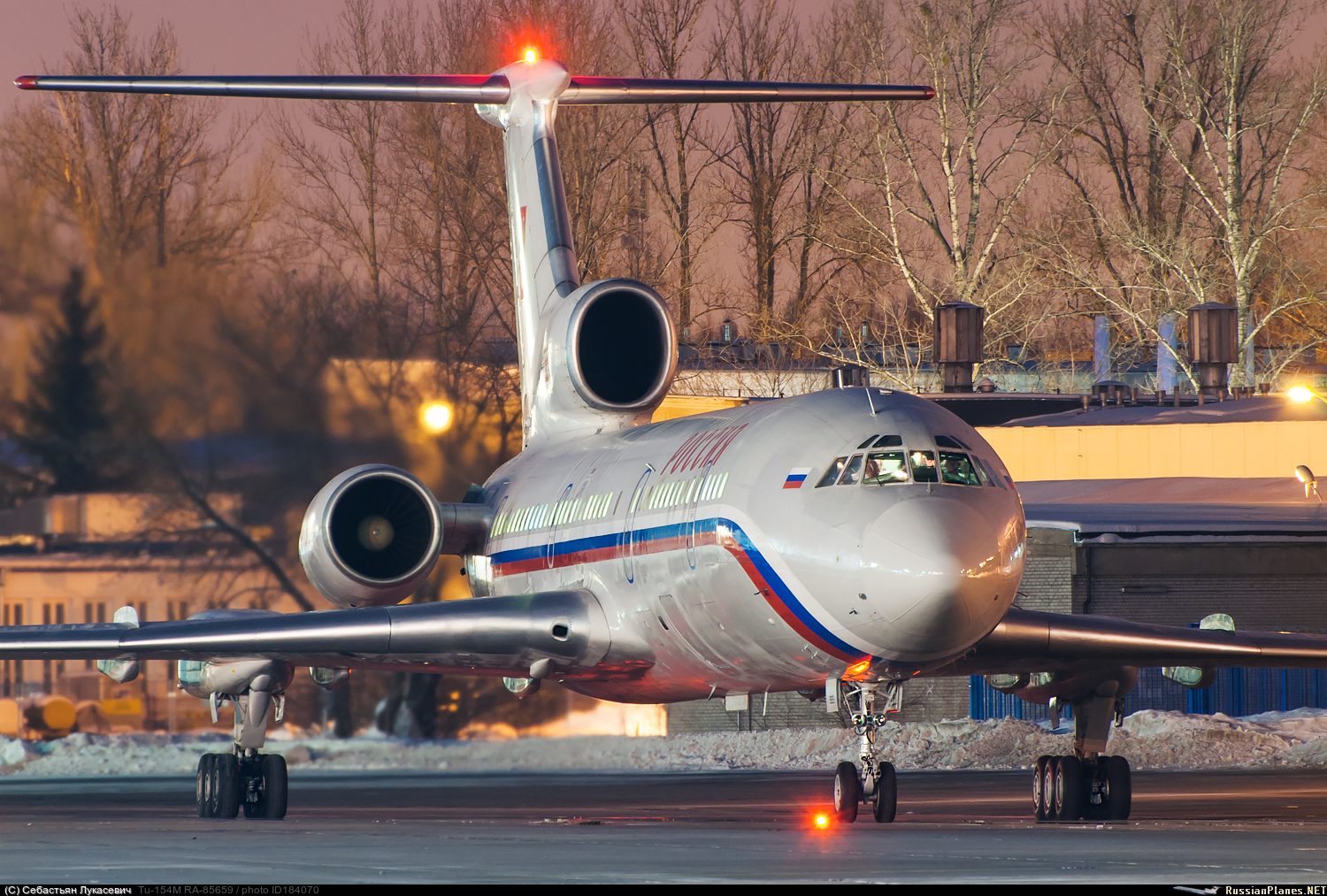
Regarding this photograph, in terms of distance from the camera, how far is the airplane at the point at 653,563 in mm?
14500

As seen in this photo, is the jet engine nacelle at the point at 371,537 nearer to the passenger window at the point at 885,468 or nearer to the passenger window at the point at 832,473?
the passenger window at the point at 832,473

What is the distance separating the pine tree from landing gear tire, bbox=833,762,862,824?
15.6 m

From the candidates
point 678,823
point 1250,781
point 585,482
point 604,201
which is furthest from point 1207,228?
point 678,823

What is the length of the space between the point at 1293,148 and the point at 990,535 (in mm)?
40163

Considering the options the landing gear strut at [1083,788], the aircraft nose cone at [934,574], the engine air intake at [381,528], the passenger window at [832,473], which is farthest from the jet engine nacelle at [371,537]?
the aircraft nose cone at [934,574]

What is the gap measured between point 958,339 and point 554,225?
2059cm

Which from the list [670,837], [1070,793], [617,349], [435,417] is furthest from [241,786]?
[435,417]

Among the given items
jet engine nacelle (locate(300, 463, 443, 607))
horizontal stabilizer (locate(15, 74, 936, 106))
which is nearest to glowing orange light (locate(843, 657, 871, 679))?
jet engine nacelle (locate(300, 463, 443, 607))

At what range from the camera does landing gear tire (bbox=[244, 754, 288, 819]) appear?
2036 centimetres

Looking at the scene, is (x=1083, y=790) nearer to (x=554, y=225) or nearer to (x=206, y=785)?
(x=206, y=785)

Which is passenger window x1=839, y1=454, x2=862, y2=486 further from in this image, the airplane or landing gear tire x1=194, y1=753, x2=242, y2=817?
landing gear tire x1=194, y1=753, x2=242, y2=817

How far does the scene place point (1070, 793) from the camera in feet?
60.3

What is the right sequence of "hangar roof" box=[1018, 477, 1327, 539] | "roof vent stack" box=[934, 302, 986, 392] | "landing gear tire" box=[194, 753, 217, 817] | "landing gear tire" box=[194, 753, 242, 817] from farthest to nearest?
"roof vent stack" box=[934, 302, 986, 392]
"hangar roof" box=[1018, 477, 1327, 539]
"landing gear tire" box=[194, 753, 217, 817]
"landing gear tire" box=[194, 753, 242, 817]

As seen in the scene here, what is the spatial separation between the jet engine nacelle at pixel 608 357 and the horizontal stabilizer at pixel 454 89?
11.2 ft
